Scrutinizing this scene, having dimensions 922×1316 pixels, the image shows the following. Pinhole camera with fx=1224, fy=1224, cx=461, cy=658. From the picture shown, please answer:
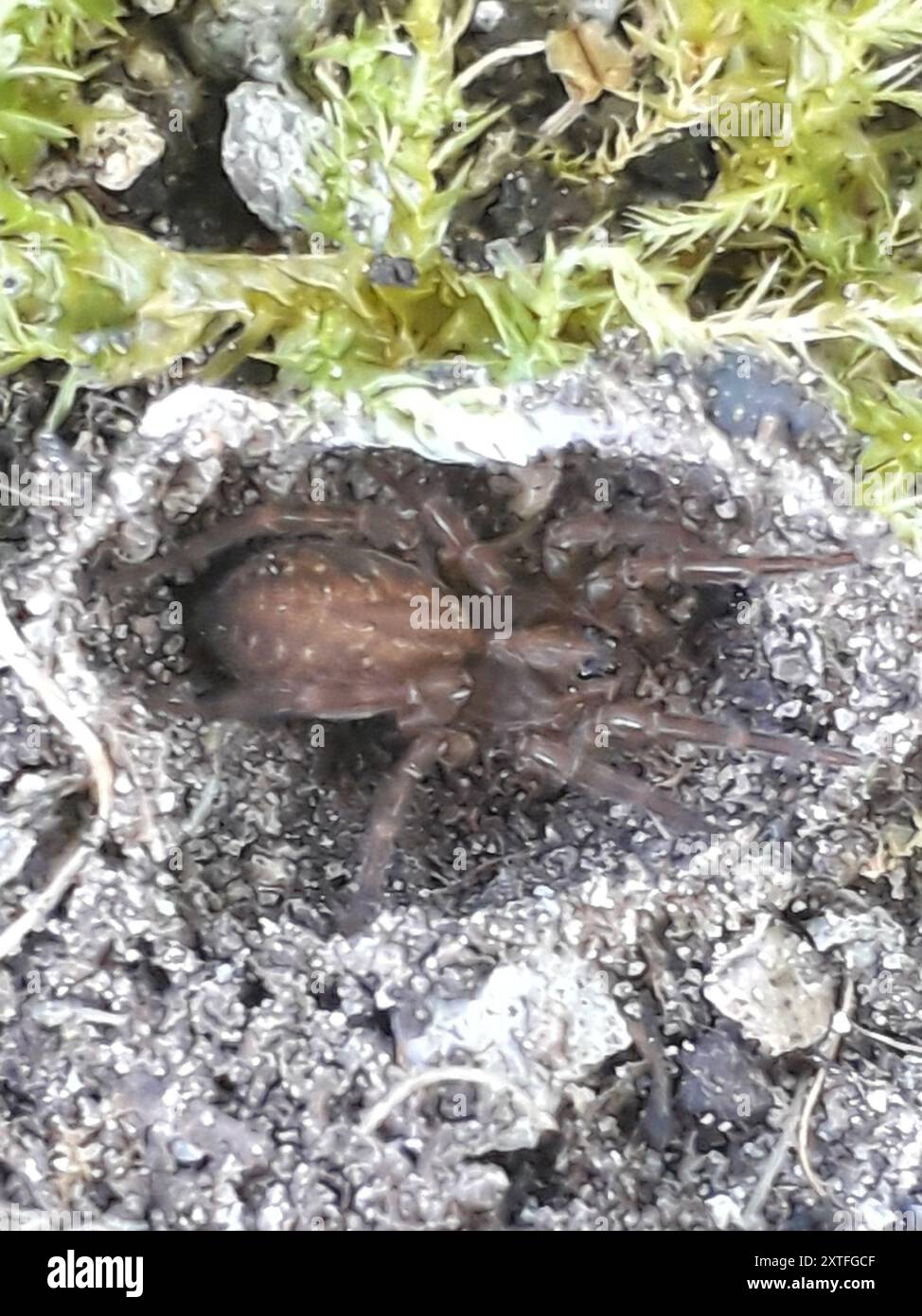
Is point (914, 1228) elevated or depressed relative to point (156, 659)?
depressed

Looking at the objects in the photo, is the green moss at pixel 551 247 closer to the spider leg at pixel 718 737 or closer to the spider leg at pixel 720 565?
the spider leg at pixel 720 565

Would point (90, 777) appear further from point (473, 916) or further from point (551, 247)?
point (551, 247)

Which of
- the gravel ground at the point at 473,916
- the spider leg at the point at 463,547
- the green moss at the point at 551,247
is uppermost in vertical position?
the green moss at the point at 551,247

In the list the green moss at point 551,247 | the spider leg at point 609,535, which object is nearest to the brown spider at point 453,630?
the spider leg at point 609,535

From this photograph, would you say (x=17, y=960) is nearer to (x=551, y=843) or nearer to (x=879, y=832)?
(x=551, y=843)

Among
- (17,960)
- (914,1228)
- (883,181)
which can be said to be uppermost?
(883,181)

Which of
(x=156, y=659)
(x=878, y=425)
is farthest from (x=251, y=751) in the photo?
(x=878, y=425)
